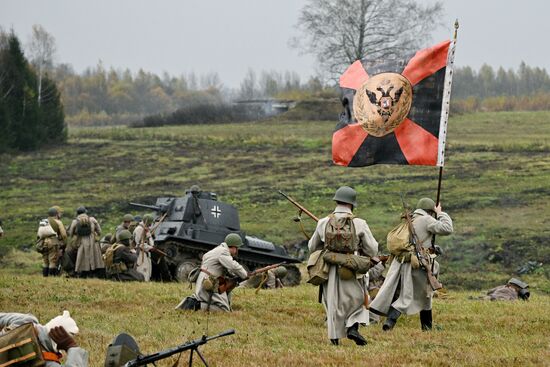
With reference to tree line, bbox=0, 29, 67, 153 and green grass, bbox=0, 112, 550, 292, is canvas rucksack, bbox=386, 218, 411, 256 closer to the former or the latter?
green grass, bbox=0, 112, 550, 292

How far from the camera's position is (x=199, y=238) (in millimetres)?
24703

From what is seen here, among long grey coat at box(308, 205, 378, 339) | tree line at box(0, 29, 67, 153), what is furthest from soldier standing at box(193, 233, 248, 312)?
tree line at box(0, 29, 67, 153)

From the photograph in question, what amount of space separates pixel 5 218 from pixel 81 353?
105 ft

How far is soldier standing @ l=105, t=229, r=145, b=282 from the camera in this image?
21.4 m

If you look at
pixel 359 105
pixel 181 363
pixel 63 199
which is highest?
pixel 359 105

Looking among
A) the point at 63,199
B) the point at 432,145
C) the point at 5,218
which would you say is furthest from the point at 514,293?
the point at 63,199

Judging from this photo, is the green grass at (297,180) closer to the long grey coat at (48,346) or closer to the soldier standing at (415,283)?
the soldier standing at (415,283)

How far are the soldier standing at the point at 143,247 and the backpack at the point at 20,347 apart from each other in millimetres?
15427

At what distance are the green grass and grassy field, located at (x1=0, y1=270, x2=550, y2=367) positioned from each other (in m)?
8.11

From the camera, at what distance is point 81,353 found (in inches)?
308

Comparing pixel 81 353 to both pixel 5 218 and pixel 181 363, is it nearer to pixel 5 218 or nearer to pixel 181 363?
pixel 181 363

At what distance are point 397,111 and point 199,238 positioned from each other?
10898 millimetres

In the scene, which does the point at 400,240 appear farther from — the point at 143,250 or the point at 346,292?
the point at 143,250

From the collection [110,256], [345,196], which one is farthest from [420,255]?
[110,256]
